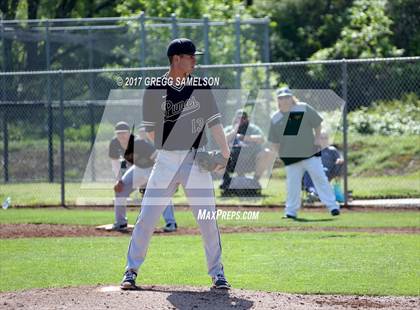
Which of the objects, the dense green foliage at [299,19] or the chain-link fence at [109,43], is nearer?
the chain-link fence at [109,43]

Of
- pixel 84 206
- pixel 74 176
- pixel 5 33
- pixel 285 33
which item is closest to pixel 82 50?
pixel 5 33

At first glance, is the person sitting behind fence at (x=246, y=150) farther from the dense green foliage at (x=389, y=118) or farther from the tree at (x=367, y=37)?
the tree at (x=367, y=37)

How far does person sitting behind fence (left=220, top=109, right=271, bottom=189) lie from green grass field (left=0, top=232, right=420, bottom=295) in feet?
15.9

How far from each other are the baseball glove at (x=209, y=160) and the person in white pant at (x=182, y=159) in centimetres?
4

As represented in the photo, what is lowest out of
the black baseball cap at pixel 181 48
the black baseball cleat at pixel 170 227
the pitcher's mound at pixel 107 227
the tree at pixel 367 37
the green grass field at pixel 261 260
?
the pitcher's mound at pixel 107 227

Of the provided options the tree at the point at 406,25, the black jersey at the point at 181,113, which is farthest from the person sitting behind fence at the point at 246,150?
the tree at the point at 406,25

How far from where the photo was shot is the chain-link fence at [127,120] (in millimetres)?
18719

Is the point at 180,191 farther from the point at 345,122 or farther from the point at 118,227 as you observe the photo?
the point at 118,227

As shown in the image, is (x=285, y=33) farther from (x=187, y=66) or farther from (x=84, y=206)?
(x=187, y=66)

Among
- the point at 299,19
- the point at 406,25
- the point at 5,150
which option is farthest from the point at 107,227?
the point at 299,19

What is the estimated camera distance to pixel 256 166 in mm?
17703

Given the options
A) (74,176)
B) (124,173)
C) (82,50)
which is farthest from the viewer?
(82,50)

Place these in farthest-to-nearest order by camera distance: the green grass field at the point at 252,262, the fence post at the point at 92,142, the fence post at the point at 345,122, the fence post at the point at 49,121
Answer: the fence post at the point at 92,142
the fence post at the point at 49,121
the fence post at the point at 345,122
the green grass field at the point at 252,262

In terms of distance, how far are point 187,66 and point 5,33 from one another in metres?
14.1
